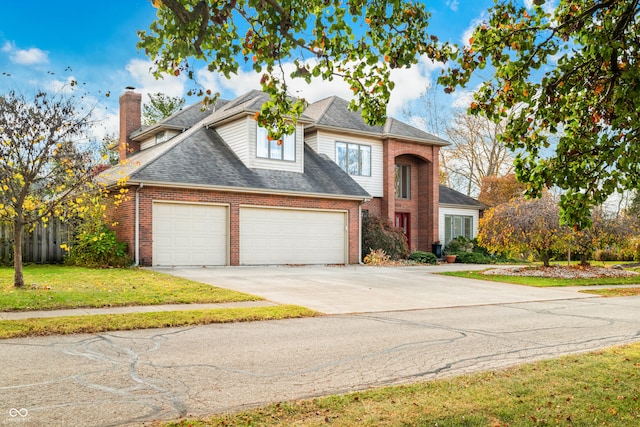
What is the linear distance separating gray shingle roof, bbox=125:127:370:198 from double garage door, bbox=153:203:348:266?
3.11 feet

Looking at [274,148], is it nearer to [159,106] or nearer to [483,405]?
[483,405]

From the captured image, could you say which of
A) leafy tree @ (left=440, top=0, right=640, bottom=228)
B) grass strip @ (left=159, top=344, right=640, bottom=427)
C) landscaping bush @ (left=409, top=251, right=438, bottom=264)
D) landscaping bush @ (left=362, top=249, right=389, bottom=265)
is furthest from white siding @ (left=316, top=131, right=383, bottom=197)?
grass strip @ (left=159, top=344, right=640, bottom=427)

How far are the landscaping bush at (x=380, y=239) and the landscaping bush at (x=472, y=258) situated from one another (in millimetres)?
4498

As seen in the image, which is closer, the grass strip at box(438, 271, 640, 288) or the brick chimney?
the grass strip at box(438, 271, 640, 288)

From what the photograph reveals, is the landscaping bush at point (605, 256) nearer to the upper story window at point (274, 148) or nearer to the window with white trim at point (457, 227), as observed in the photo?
the window with white trim at point (457, 227)

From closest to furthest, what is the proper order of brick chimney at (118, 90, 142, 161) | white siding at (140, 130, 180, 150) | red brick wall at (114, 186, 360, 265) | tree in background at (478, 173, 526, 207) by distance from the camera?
red brick wall at (114, 186, 360, 265)
white siding at (140, 130, 180, 150)
brick chimney at (118, 90, 142, 161)
tree in background at (478, 173, 526, 207)

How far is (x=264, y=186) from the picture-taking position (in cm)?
2100

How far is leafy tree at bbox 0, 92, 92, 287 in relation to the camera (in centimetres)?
1117

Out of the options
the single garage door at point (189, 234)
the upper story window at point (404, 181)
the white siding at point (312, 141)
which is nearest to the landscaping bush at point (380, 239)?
the upper story window at point (404, 181)

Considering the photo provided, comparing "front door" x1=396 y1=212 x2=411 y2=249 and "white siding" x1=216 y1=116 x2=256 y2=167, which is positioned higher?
"white siding" x1=216 y1=116 x2=256 y2=167

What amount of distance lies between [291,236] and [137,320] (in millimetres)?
13583

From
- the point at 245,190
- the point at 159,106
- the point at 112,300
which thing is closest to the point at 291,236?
the point at 245,190

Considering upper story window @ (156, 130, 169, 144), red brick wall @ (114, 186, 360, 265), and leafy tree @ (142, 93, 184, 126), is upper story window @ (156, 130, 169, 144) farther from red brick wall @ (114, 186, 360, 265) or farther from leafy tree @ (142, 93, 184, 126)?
leafy tree @ (142, 93, 184, 126)

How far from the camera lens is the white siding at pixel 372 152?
85.9ft
